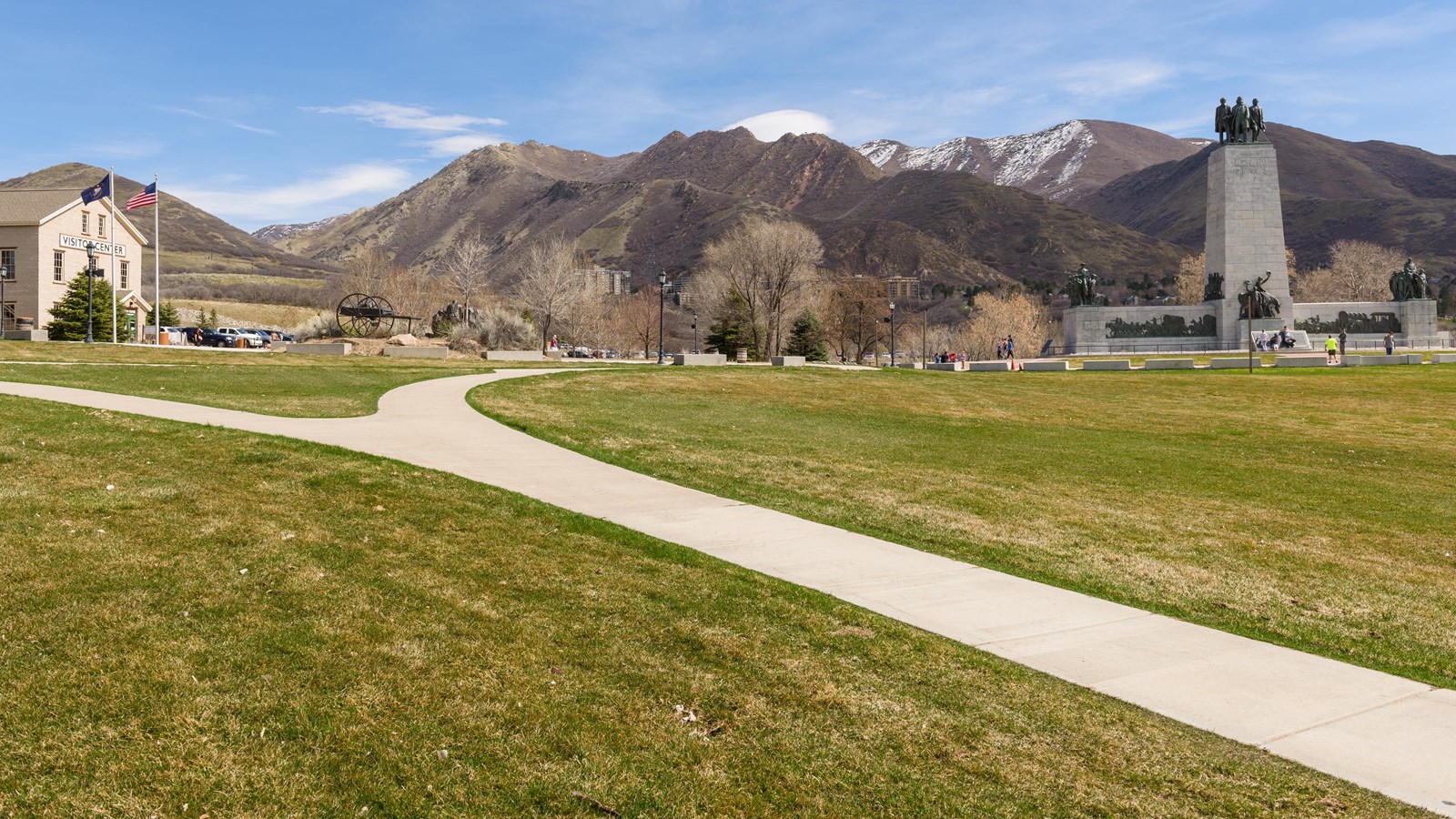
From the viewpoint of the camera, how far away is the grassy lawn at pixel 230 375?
60.1 ft

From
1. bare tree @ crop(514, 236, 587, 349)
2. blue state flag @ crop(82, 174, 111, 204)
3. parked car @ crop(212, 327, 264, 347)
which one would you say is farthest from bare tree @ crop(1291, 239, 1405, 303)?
blue state flag @ crop(82, 174, 111, 204)

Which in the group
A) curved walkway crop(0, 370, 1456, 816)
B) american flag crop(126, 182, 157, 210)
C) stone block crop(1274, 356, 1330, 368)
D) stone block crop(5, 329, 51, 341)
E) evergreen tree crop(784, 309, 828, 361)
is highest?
american flag crop(126, 182, 157, 210)

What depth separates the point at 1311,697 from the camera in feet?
17.5

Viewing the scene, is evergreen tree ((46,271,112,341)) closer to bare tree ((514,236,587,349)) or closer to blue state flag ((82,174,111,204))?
blue state flag ((82,174,111,204))

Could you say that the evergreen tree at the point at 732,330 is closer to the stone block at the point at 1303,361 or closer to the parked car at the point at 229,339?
the parked car at the point at 229,339

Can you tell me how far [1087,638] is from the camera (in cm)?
641

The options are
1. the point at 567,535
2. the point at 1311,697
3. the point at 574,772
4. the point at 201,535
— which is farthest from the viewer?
the point at 567,535

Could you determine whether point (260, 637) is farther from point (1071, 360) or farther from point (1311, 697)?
point (1071, 360)

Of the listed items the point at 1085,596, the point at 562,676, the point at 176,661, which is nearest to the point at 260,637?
→ the point at 176,661

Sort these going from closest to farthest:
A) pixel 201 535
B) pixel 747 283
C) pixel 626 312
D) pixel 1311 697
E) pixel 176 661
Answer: pixel 176 661 < pixel 1311 697 < pixel 201 535 < pixel 747 283 < pixel 626 312

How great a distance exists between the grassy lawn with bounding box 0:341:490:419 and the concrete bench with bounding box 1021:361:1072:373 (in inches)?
1179

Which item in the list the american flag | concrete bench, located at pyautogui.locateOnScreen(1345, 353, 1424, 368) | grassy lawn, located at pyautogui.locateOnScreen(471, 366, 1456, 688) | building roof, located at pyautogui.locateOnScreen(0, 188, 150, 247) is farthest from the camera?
building roof, located at pyautogui.locateOnScreen(0, 188, 150, 247)

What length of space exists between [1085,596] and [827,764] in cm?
425

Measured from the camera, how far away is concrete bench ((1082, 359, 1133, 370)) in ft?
159
